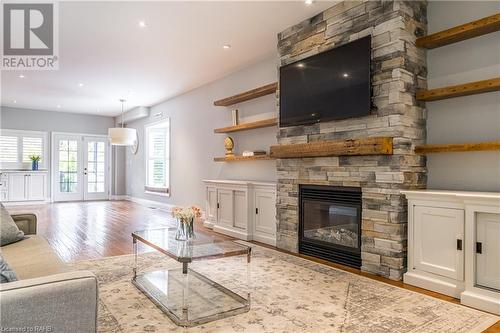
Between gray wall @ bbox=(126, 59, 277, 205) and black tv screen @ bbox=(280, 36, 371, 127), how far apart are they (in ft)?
3.16

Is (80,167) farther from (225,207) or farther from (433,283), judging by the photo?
(433,283)

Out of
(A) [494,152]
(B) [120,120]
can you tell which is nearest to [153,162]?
(B) [120,120]

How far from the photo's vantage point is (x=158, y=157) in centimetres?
942

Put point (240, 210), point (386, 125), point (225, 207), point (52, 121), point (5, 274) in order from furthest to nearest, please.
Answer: point (52, 121) < point (225, 207) < point (240, 210) < point (386, 125) < point (5, 274)

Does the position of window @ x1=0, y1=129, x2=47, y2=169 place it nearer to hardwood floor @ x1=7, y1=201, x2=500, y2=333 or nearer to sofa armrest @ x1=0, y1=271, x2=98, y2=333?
hardwood floor @ x1=7, y1=201, x2=500, y2=333

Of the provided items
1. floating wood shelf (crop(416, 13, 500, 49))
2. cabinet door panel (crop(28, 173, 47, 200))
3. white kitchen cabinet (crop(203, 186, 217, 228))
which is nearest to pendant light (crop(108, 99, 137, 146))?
white kitchen cabinet (crop(203, 186, 217, 228))

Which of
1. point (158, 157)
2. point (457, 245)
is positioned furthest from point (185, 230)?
point (158, 157)

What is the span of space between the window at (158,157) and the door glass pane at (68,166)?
280 centimetres

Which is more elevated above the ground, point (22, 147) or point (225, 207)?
point (22, 147)

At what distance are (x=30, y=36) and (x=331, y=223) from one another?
455 centimetres

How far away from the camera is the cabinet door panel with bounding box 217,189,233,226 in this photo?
545 centimetres

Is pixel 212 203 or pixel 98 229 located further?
pixel 212 203

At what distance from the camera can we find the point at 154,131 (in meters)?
9.67

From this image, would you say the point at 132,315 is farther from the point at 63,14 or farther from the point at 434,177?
the point at 63,14
